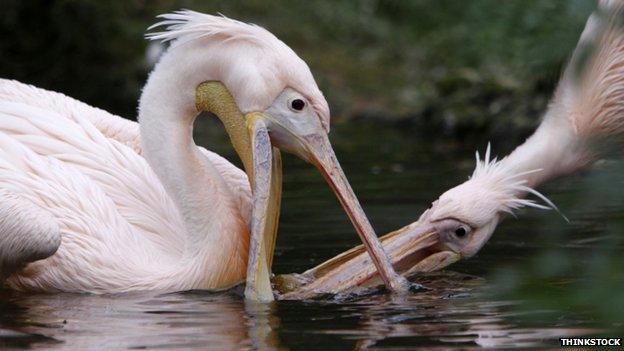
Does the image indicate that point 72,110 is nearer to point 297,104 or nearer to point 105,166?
point 105,166

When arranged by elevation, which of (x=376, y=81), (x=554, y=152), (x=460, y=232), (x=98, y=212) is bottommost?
(x=98, y=212)

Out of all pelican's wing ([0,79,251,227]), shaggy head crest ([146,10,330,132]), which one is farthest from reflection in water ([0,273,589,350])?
shaggy head crest ([146,10,330,132])

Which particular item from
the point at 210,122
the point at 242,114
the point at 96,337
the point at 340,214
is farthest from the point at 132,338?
the point at 210,122

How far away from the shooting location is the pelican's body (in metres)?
5.12

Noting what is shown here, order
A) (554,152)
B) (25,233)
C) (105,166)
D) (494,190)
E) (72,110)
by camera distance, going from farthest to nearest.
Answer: (554,152) < (72,110) < (494,190) < (105,166) < (25,233)

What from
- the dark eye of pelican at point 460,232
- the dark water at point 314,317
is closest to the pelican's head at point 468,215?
A: the dark eye of pelican at point 460,232

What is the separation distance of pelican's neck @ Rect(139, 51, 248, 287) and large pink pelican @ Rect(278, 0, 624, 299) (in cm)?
36

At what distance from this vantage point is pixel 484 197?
5.68 meters

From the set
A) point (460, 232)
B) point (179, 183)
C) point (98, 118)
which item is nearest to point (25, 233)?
point (179, 183)

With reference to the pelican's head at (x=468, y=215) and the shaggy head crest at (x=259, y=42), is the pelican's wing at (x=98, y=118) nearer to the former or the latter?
the shaggy head crest at (x=259, y=42)

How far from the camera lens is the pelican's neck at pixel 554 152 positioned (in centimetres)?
611

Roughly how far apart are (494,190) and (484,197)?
0.07 m

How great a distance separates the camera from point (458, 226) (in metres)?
5.64

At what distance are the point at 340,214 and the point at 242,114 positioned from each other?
2.70 meters
